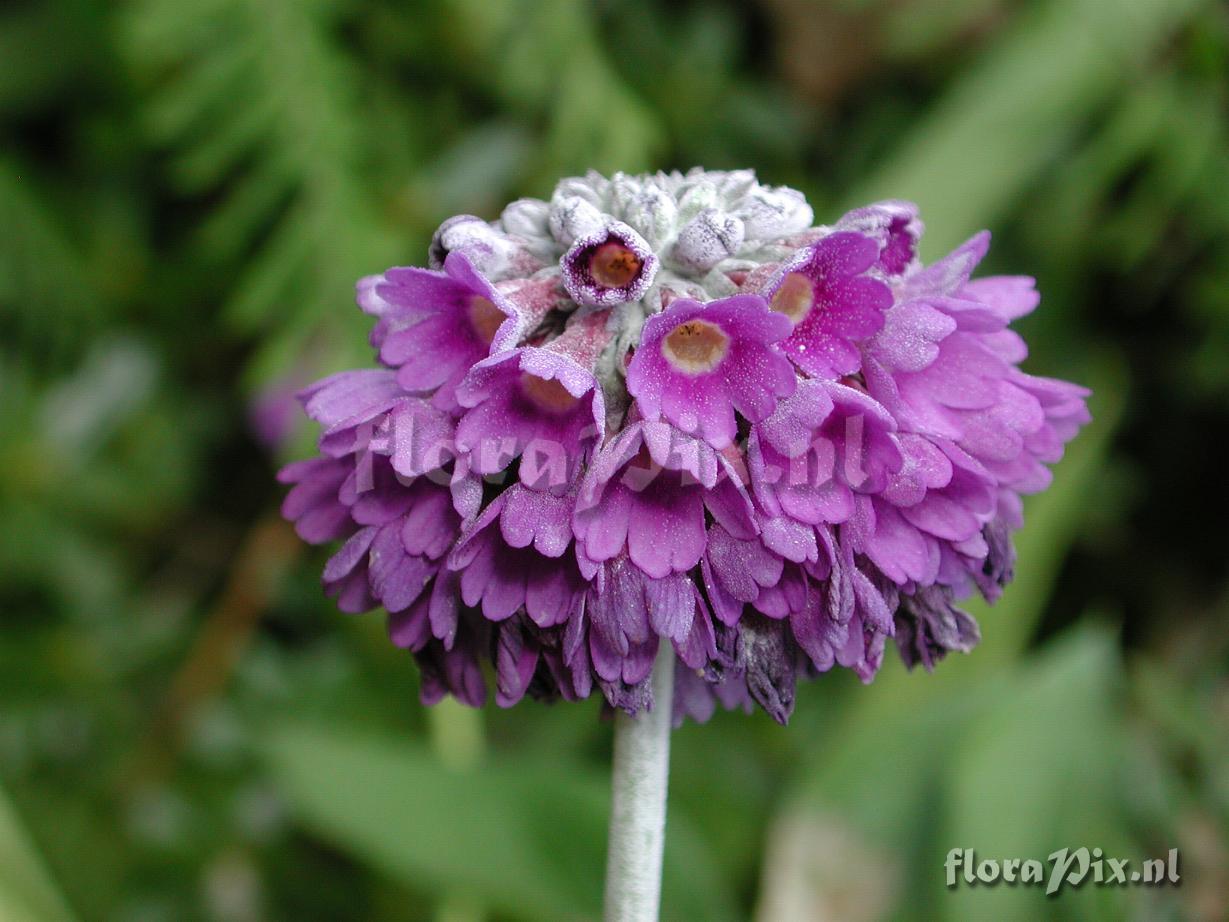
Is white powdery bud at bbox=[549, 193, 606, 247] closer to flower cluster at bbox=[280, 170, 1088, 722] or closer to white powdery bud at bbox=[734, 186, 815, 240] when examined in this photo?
flower cluster at bbox=[280, 170, 1088, 722]

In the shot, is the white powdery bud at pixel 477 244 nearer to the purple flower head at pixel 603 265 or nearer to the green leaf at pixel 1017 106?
the purple flower head at pixel 603 265

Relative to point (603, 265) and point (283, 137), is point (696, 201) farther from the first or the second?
point (283, 137)

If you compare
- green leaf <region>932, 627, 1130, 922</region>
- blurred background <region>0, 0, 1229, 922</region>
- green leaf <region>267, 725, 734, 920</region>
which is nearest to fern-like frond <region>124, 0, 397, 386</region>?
blurred background <region>0, 0, 1229, 922</region>

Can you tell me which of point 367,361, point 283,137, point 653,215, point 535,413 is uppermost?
point 283,137

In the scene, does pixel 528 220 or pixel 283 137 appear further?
pixel 283 137

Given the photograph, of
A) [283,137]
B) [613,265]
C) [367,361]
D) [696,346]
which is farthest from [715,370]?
[283,137]

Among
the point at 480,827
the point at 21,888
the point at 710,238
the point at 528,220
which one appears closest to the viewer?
the point at 710,238

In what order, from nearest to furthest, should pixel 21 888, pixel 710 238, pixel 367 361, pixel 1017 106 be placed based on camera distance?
pixel 710 238
pixel 21 888
pixel 367 361
pixel 1017 106

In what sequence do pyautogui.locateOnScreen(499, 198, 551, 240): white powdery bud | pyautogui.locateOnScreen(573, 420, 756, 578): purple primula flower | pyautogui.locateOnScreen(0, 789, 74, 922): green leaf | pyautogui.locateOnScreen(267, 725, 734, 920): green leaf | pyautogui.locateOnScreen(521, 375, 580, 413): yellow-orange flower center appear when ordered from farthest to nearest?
pyautogui.locateOnScreen(267, 725, 734, 920): green leaf, pyautogui.locateOnScreen(0, 789, 74, 922): green leaf, pyautogui.locateOnScreen(499, 198, 551, 240): white powdery bud, pyautogui.locateOnScreen(521, 375, 580, 413): yellow-orange flower center, pyautogui.locateOnScreen(573, 420, 756, 578): purple primula flower
